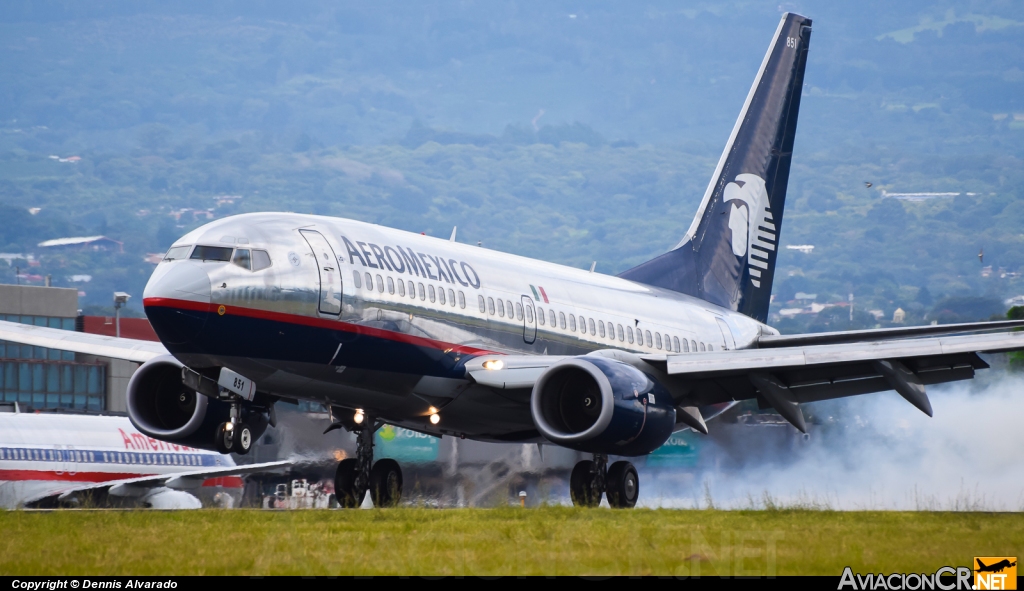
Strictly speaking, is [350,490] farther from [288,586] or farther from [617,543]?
[288,586]

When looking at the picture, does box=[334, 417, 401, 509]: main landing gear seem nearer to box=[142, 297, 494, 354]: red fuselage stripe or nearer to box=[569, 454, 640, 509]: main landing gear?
box=[142, 297, 494, 354]: red fuselage stripe

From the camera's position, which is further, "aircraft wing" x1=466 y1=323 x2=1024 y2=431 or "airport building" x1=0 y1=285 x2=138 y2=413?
"airport building" x1=0 y1=285 x2=138 y2=413

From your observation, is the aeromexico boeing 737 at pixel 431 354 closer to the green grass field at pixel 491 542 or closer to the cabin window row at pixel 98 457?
the green grass field at pixel 491 542

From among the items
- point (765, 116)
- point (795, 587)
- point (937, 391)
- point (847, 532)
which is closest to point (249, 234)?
point (847, 532)

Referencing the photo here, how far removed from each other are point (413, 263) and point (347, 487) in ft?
13.7

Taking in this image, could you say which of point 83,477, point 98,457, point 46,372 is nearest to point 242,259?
point 83,477

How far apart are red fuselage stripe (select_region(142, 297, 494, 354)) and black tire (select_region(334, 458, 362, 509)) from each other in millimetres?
3024

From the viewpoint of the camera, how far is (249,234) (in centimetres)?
1919

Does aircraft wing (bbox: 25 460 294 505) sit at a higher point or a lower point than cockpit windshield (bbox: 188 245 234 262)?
lower

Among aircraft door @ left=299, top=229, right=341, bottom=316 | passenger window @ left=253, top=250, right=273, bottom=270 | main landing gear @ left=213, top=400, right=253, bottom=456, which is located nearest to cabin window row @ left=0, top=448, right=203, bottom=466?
main landing gear @ left=213, top=400, right=253, bottom=456

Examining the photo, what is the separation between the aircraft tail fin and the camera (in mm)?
29906

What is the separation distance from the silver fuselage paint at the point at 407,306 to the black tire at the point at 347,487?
1.31 meters

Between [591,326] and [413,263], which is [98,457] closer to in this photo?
[591,326]

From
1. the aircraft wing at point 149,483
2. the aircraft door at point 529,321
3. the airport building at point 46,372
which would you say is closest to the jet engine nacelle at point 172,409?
the aircraft door at point 529,321
